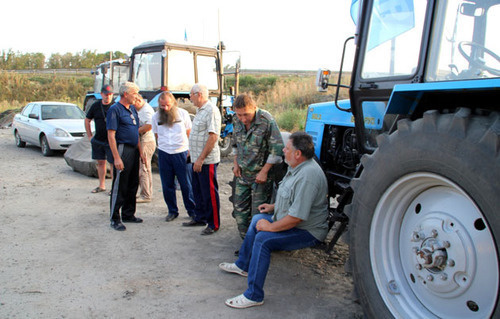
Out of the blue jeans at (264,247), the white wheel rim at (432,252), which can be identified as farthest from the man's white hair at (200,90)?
the white wheel rim at (432,252)

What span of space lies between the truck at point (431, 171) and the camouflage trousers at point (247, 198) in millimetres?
1534

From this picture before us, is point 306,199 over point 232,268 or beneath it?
over

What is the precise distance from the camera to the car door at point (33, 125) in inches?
441

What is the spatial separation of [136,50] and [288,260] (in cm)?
742

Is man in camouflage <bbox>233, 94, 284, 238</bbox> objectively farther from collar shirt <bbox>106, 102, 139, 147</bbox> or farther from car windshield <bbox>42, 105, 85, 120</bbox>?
car windshield <bbox>42, 105, 85, 120</bbox>

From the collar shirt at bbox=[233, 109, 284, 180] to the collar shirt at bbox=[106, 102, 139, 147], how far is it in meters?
1.65

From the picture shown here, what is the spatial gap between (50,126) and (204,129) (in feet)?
24.7

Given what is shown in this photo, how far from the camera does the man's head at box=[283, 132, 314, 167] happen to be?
11.2 feet

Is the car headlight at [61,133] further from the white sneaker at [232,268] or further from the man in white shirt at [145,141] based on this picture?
the white sneaker at [232,268]

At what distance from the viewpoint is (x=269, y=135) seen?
4199mm

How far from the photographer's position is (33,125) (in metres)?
11.3

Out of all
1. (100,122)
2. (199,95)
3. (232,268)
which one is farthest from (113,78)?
(232,268)

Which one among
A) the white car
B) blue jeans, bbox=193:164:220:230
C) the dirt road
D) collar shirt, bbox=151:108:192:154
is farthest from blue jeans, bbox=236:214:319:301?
the white car

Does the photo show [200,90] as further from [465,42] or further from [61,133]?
[61,133]
